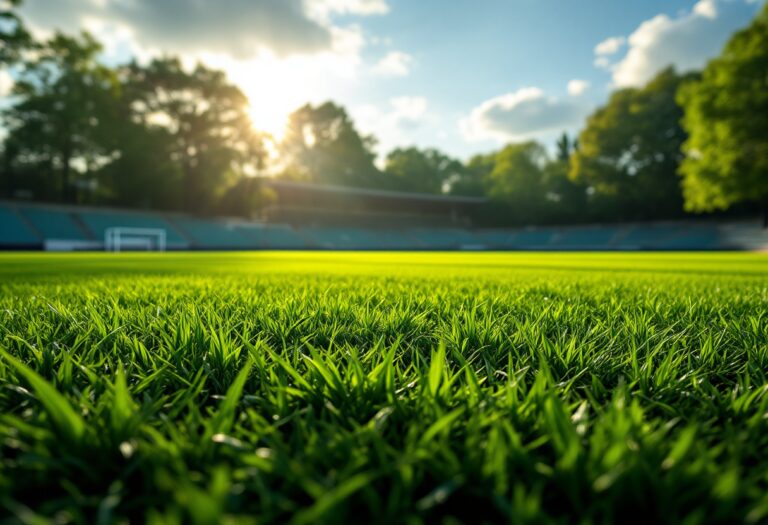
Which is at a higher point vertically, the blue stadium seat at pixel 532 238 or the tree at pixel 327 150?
the tree at pixel 327 150

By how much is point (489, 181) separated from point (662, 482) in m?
49.6

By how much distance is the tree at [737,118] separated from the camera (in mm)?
18281

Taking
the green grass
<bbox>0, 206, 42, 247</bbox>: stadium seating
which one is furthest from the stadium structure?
the green grass

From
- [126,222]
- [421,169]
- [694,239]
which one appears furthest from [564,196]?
[126,222]

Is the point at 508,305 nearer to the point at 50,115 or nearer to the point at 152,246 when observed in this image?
the point at 152,246

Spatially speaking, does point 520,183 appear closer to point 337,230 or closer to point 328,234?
point 337,230

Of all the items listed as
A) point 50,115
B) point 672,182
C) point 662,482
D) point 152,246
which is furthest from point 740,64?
point 50,115

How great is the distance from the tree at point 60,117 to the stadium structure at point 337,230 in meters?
4.02

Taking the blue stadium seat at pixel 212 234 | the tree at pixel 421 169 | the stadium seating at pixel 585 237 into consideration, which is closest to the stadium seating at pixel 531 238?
the stadium seating at pixel 585 237

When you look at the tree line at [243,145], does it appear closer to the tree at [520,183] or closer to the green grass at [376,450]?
the tree at [520,183]

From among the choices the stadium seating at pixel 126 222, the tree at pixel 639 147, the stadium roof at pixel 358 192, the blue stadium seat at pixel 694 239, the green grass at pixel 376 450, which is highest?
the tree at pixel 639 147

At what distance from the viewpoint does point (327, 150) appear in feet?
159

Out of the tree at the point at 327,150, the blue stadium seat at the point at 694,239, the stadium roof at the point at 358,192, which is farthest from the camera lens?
the tree at the point at 327,150

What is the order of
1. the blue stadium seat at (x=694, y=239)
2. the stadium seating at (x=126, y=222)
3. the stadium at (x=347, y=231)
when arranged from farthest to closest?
the blue stadium seat at (x=694, y=239)
the stadium seating at (x=126, y=222)
the stadium at (x=347, y=231)
